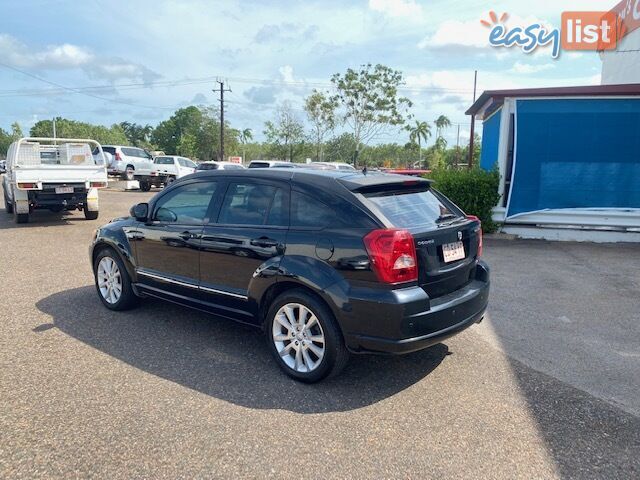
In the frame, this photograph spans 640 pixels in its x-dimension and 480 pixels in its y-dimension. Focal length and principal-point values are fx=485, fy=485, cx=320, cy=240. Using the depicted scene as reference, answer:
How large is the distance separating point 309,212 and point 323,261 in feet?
1.46

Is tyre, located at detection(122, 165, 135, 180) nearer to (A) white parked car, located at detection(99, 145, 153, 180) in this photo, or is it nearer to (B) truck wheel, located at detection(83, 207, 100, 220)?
(A) white parked car, located at detection(99, 145, 153, 180)

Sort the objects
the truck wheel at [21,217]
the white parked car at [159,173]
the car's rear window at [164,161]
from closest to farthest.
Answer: the truck wheel at [21,217] → the white parked car at [159,173] → the car's rear window at [164,161]

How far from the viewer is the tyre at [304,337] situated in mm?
3533

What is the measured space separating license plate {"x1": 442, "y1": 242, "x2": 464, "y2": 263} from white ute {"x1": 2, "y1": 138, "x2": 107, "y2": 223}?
10.4 meters

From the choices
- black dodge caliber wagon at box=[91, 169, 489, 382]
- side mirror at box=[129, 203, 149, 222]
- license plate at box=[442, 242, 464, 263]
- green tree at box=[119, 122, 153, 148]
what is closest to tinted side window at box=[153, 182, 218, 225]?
black dodge caliber wagon at box=[91, 169, 489, 382]

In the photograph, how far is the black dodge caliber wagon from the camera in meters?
3.38

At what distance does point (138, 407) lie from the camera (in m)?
3.33

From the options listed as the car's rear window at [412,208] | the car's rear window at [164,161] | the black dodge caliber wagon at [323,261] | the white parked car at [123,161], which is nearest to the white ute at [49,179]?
the black dodge caliber wagon at [323,261]

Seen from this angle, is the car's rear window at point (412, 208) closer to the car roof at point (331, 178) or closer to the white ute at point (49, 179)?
the car roof at point (331, 178)

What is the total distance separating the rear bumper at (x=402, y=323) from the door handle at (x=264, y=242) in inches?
33.9

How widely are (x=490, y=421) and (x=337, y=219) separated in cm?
174

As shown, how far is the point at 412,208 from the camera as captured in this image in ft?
12.7

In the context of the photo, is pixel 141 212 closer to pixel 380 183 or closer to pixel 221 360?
pixel 221 360

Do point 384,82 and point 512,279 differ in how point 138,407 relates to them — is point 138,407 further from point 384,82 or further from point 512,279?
point 384,82
